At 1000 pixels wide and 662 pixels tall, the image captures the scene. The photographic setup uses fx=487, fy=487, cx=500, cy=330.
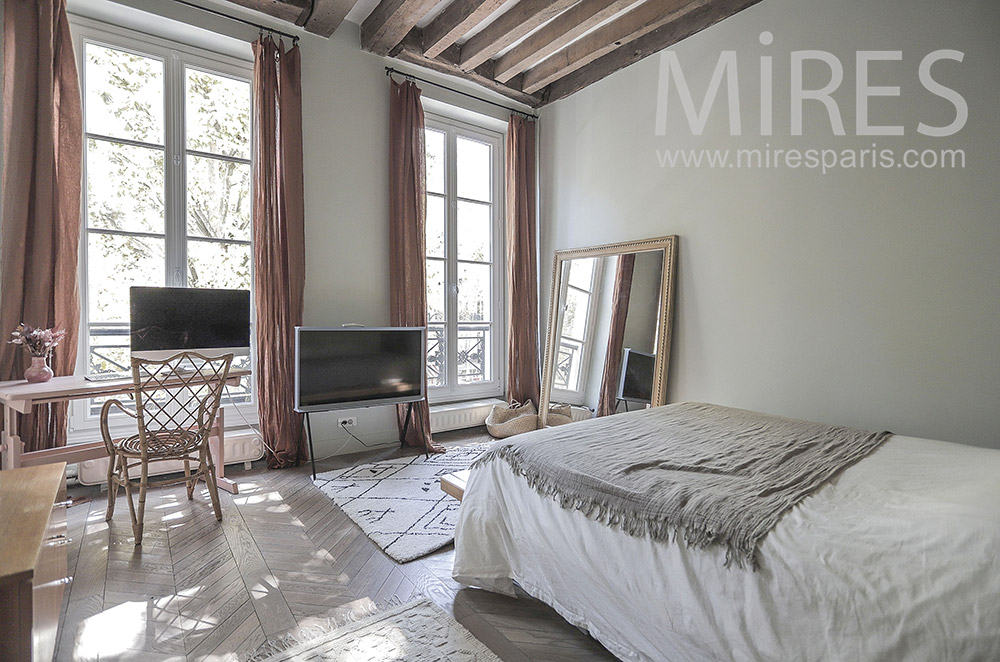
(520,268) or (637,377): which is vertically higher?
(520,268)

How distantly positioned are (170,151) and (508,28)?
2.46 metres

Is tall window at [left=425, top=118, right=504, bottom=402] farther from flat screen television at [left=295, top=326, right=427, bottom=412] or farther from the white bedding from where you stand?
the white bedding

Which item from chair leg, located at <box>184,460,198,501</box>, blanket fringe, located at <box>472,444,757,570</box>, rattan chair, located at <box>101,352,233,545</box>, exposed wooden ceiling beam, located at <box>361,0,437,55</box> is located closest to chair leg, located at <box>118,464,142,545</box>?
rattan chair, located at <box>101,352,233,545</box>

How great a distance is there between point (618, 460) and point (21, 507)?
1.85 meters

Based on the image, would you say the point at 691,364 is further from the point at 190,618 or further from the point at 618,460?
the point at 190,618

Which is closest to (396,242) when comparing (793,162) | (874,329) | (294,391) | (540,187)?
(294,391)

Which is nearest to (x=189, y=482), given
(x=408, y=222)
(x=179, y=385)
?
(x=179, y=385)

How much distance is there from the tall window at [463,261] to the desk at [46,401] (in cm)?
195

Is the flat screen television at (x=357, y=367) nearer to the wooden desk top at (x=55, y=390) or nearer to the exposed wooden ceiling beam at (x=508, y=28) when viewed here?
the wooden desk top at (x=55, y=390)

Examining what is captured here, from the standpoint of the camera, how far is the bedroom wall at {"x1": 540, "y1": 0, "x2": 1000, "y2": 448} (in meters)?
2.30

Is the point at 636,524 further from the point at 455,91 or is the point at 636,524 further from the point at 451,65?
the point at 455,91

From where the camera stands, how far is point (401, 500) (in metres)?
2.81

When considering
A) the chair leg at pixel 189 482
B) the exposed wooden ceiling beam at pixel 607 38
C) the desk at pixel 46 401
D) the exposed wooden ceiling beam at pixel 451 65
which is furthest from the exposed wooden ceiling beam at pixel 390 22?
the chair leg at pixel 189 482

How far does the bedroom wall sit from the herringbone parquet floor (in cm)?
210
